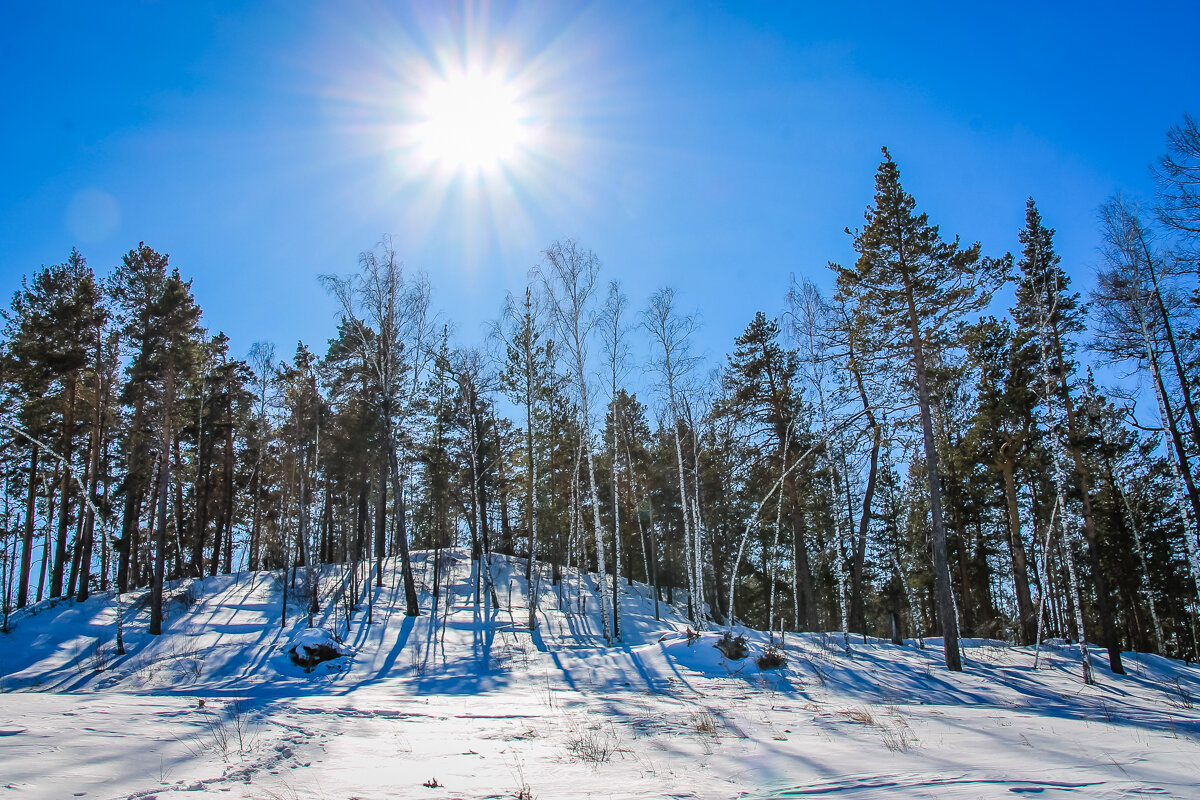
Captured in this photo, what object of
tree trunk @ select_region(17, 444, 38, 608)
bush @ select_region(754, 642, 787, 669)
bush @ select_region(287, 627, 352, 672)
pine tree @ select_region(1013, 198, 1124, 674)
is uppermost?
pine tree @ select_region(1013, 198, 1124, 674)

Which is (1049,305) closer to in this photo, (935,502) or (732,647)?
(935,502)

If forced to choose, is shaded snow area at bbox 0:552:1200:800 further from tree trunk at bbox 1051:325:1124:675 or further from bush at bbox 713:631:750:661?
tree trunk at bbox 1051:325:1124:675

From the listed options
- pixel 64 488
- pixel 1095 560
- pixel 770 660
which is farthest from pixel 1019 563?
pixel 64 488

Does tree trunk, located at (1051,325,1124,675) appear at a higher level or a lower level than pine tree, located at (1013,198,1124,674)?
lower

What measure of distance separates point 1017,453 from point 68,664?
1200 inches

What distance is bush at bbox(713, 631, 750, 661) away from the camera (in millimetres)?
15141

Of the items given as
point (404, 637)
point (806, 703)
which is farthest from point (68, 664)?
point (806, 703)

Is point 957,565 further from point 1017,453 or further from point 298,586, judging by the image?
point 298,586

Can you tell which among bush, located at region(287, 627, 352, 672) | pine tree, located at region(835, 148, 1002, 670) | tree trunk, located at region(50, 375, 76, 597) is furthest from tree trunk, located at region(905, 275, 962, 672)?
tree trunk, located at region(50, 375, 76, 597)

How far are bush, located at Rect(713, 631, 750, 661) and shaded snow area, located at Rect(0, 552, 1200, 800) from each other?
228 millimetres

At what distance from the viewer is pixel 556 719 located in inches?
313

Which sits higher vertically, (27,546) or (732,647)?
(27,546)

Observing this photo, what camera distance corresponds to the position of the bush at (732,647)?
1514 centimetres

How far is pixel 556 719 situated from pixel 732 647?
339 inches
